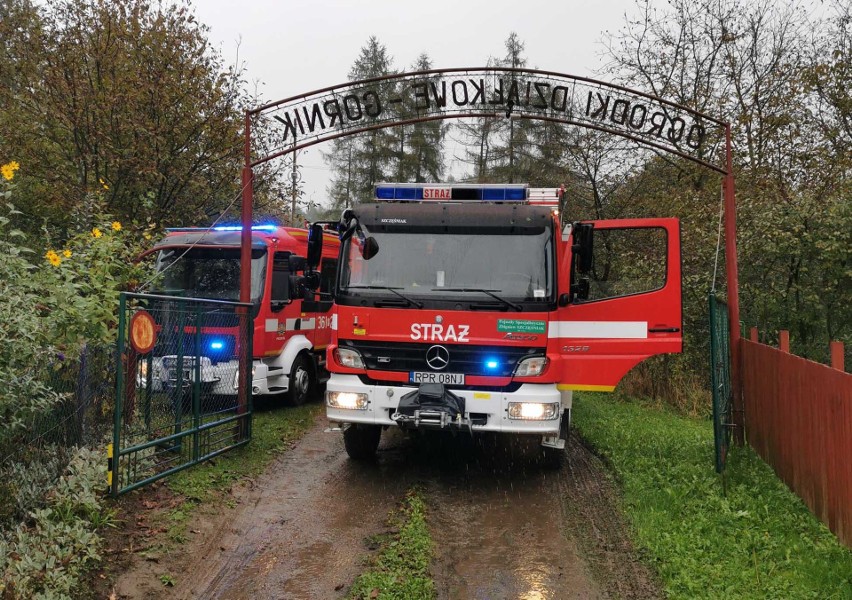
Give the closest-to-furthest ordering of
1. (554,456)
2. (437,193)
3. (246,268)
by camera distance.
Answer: (437,193)
(554,456)
(246,268)

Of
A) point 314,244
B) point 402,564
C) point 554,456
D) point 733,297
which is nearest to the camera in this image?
point 402,564

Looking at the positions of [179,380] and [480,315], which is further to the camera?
[480,315]

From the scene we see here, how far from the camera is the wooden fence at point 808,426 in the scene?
4.74 metres

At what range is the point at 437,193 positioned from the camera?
23.7 ft

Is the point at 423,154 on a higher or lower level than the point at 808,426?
higher

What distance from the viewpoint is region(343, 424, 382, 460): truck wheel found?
7.62 meters

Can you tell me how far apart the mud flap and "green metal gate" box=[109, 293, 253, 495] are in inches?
77.2

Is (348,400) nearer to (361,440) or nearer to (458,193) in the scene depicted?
(361,440)

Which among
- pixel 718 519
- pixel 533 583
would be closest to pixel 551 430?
pixel 718 519

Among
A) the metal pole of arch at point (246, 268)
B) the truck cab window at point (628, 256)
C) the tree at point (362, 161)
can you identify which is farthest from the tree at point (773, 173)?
the tree at point (362, 161)

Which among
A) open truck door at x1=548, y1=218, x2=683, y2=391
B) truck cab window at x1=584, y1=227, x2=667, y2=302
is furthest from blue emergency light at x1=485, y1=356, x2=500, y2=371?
truck cab window at x1=584, y1=227, x2=667, y2=302

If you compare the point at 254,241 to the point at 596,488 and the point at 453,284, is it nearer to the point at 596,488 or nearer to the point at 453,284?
the point at 453,284

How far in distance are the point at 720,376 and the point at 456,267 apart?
10.2 ft

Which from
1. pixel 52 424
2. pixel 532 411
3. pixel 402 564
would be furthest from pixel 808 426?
pixel 52 424
